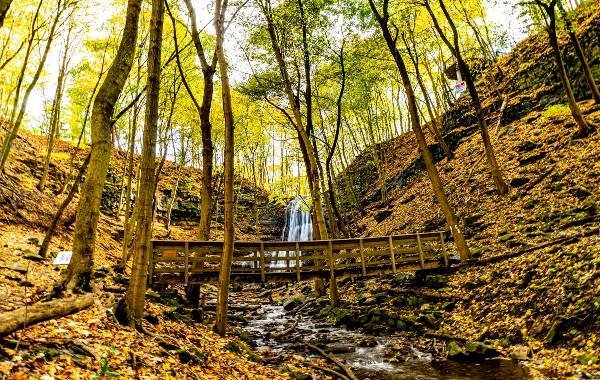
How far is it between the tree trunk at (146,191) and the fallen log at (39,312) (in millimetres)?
696

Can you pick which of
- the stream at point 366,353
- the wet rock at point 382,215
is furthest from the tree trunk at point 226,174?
the wet rock at point 382,215

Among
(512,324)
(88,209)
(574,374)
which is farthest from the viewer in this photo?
(512,324)

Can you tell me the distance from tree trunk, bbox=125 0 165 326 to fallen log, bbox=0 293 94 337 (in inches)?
27.4

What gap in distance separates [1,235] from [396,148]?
2916 centimetres

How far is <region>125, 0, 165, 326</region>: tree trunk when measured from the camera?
6391 mm

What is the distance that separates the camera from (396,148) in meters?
34.1

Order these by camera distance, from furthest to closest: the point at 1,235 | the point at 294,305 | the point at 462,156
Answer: the point at 462,156 < the point at 294,305 < the point at 1,235

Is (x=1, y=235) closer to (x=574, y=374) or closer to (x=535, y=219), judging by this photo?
(x=574, y=374)

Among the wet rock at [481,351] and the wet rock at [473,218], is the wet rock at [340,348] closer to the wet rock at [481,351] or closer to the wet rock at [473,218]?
the wet rock at [481,351]

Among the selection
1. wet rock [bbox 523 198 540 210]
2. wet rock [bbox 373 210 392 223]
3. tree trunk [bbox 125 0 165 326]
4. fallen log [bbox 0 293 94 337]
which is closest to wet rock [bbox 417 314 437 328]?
wet rock [bbox 523 198 540 210]

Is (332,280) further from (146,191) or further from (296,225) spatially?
(296,225)

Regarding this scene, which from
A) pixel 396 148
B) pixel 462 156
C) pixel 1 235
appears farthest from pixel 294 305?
pixel 396 148

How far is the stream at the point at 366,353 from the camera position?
23.4 ft

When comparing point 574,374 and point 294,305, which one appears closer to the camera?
point 574,374
